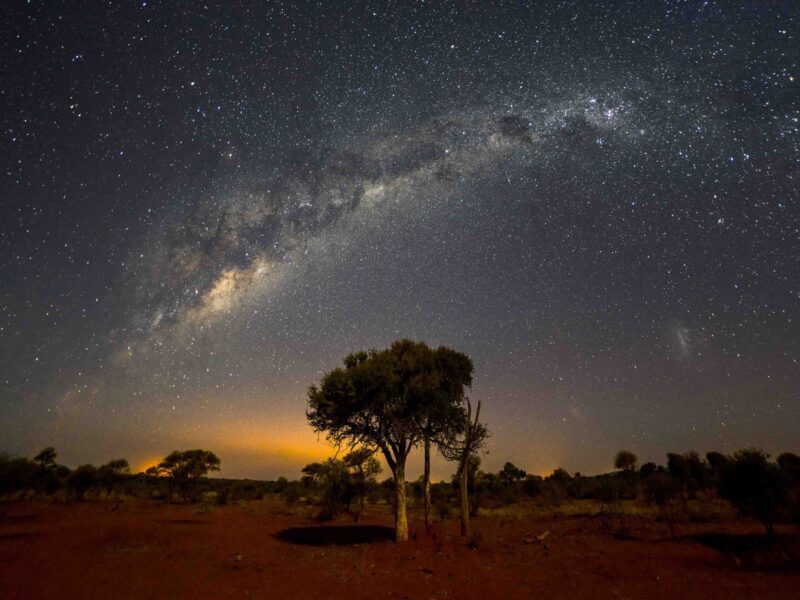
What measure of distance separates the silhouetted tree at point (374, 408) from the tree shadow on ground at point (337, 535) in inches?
140

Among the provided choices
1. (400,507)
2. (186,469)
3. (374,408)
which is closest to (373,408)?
(374,408)

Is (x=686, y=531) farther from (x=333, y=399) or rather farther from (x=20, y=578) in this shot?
(x=20, y=578)

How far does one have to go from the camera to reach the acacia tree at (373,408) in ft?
68.9

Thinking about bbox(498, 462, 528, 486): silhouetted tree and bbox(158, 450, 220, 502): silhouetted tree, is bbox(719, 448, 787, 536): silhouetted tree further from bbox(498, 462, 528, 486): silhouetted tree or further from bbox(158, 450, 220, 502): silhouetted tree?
bbox(158, 450, 220, 502): silhouetted tree

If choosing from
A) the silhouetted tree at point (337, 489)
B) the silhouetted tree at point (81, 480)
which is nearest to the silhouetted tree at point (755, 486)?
the silhouetted tree at point (337, 489)

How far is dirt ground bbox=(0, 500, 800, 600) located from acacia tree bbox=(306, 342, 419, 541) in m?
4.29

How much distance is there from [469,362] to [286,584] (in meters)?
15.1

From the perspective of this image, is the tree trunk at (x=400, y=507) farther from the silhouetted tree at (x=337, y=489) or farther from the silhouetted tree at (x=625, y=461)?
the silhouetted tree at (x=625, y=461)

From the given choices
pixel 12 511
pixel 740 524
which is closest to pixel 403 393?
pixel 740 524

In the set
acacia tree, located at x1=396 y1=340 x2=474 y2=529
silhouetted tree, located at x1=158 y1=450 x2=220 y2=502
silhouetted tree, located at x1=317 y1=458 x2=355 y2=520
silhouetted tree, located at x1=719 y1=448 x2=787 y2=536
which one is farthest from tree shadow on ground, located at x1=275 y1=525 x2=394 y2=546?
silhouetted tree, located at x1=158 y1=450 x2=220 y2=502

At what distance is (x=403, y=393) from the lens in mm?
21453

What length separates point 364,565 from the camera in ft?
50.1

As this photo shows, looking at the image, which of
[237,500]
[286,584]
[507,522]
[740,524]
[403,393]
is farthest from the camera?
[237,500]

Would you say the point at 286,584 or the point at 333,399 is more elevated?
the point at 333,399
